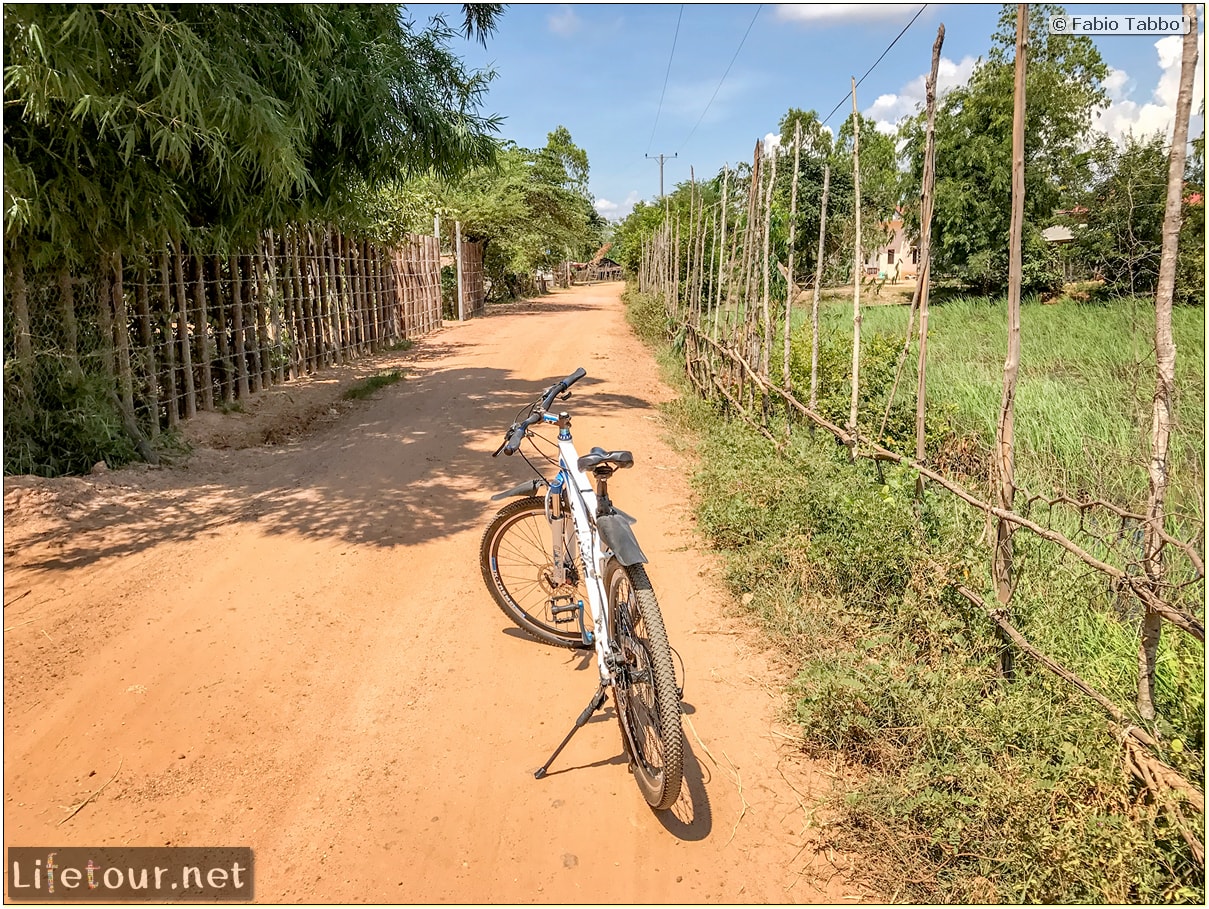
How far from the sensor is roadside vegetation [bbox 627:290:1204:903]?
87.9 inches

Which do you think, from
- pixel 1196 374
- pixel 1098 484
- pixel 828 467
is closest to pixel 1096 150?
pixel 1196 374

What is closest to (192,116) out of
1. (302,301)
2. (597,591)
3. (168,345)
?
(168,345)

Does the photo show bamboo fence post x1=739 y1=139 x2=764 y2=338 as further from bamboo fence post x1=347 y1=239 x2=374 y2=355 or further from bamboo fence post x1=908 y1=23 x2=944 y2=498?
Result: bamboo fence post x1=347 y1=239 x2=374 y2=355

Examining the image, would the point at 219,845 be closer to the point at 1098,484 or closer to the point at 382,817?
the point at 382,817

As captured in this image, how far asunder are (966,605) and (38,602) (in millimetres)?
4228

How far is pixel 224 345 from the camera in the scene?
351 inches

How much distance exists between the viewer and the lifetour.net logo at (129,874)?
2.38 m

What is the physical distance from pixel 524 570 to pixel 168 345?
17.6ft

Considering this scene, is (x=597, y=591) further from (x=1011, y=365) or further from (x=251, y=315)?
(x=251, y=315)

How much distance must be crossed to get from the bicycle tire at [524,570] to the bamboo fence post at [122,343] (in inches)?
168

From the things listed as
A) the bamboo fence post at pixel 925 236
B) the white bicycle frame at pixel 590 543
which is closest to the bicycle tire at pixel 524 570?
the white bicycle frame at pixel 590 543

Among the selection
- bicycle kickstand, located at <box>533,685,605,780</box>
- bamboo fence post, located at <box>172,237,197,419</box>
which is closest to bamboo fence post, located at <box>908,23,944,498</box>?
bicycle kickstand, located at <box>533,685,605,780</box>

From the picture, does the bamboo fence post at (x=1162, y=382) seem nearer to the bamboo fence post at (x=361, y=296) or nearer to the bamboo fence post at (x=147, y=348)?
the bamboo fence post at (x=147, y=348)

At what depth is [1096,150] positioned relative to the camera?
1286cm
